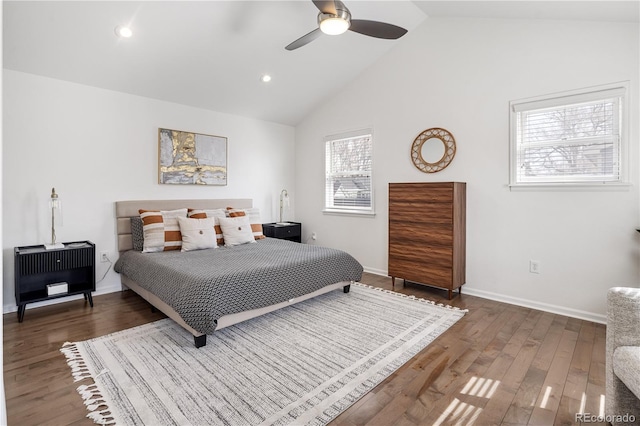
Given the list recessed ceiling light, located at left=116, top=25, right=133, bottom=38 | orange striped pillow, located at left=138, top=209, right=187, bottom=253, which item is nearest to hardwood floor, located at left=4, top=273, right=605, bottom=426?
orange striped pillow, located at left=138, top=209, right=187, bottom=253

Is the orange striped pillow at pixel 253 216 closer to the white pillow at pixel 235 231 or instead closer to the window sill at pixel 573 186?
the white pillow at pixel 235 231

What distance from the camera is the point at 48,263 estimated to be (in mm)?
3127

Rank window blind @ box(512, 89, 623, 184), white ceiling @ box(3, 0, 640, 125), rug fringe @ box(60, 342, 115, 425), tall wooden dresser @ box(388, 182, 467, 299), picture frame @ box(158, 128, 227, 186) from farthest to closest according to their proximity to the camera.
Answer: picture frame @ box(158, 128, 227, 186) → tall wooden dresser @ box(388, 182, 467, 299) → window blind @ box(512, 89, 623, 184) → white ceiling @ box(3, 0, 640, 125) → rug fringe @ box(60, 342, 115, 425)

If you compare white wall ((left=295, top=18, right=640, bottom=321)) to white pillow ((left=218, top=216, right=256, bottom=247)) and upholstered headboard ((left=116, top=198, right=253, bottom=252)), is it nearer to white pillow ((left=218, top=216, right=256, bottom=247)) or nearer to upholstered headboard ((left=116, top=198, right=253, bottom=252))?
white pillow ((left=218, top=216, right=256, bottom=247))

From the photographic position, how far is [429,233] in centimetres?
374

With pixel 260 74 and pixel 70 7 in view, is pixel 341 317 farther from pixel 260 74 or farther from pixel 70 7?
pixel 70 7

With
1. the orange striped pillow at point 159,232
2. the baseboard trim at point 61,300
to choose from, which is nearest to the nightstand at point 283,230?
the orange striped pillow at point 159,232

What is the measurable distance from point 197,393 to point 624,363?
2.17 meters

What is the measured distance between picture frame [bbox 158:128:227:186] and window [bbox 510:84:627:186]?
3.62m

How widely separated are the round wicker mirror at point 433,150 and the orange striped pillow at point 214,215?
2.53 m

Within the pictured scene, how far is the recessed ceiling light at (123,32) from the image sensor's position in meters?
2.98

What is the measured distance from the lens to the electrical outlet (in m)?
3.39

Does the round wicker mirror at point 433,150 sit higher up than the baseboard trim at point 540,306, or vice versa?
the round wicker mirror at point 433,150

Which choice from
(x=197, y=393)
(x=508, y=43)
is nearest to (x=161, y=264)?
(x=197, y=393)
